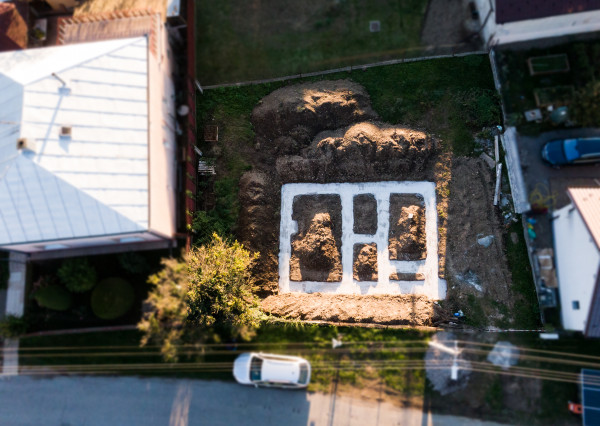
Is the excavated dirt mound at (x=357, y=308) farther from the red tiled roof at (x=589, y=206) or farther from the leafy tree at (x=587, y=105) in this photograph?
the leafy tree at (x=587, y=105)

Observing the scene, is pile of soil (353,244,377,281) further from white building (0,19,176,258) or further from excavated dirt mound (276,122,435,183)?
white building (0,19,176,258)

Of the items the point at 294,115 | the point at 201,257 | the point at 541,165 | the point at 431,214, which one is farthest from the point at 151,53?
the point at 541,165

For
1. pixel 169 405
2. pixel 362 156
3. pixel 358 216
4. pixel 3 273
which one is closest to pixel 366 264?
pixel 358 216

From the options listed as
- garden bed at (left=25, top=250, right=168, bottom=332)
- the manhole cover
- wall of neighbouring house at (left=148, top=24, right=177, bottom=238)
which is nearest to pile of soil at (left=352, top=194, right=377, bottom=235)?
the manhole cover

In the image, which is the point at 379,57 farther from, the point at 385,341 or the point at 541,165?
the point at 385,341

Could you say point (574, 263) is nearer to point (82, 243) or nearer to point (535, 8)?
point (535, 8)
